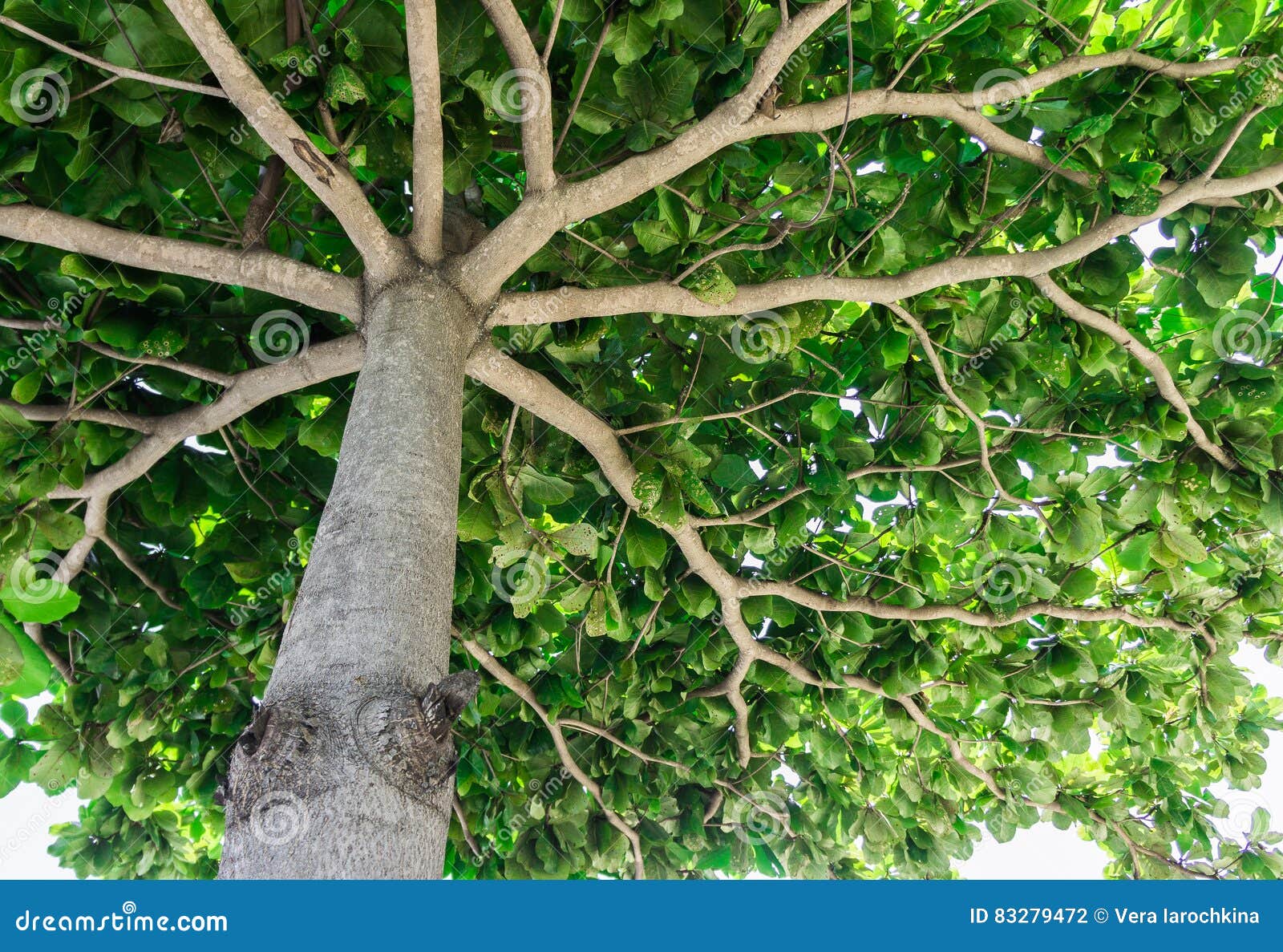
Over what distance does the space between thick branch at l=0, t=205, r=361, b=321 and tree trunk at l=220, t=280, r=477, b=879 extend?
1.50ft

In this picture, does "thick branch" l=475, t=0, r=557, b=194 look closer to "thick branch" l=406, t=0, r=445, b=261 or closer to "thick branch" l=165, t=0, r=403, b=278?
"thick branch" l=406, t=0, r=445, b=261

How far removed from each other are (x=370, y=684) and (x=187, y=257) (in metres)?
1.54

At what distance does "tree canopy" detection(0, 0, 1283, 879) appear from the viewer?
8.45 feet

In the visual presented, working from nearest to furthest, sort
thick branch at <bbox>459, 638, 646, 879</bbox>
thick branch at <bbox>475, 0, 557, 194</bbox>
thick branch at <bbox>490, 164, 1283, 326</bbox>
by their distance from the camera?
thick branch at <bbox>475, 0, 557, 194</bbox> → thick branch at <bbox>490, 164, 1283, 326</bbox> → thick branch at <bbox>459, 638, 646, 879</bbox>

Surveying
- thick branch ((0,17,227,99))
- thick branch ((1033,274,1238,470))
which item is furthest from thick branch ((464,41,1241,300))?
thick branch ((0,17,227,99))

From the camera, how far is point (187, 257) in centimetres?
258

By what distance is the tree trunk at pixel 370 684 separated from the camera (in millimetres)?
1529

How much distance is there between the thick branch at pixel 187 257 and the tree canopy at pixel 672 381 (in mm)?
12

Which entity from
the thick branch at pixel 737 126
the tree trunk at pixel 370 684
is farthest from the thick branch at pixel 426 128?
the tree trunk at pixel 370 684

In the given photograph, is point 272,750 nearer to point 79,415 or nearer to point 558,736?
point 79,415

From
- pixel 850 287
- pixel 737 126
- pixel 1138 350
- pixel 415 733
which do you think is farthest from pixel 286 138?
pixel 1138 350

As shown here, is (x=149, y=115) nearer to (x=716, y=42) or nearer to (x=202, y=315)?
(x=202, y=315)

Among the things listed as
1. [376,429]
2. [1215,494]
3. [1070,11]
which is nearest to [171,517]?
[376,429]

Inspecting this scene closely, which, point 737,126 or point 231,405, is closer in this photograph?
point 737,126
